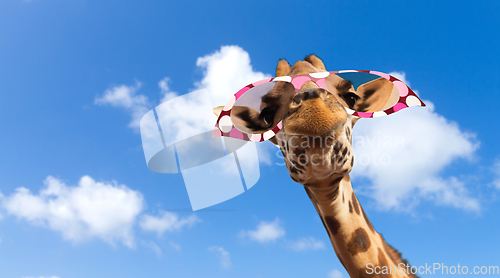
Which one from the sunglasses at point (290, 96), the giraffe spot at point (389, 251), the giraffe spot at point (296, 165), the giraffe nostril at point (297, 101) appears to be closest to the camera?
the giraffe nostril at point (297, 101)

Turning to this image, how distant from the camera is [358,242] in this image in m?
3.39

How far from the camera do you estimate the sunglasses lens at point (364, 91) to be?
10.2 ft

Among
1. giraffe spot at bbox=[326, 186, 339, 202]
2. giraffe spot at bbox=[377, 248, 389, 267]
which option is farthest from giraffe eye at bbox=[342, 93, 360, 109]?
giraffe spot at bbox=[377, 248, 389, 267]

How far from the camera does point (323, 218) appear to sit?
346 cm

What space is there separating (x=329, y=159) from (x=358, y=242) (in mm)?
1411

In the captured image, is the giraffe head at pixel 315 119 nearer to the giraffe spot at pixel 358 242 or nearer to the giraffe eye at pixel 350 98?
the giraffe eye at pixel 350 98

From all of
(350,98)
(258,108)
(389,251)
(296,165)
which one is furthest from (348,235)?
(258,108)

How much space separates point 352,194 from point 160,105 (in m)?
3.75

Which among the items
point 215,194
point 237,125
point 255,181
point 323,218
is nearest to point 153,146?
point 215,194

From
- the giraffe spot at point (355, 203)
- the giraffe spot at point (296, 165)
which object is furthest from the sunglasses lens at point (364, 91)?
the giraffe spot at point (355, 203)

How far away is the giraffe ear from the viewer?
3.33m

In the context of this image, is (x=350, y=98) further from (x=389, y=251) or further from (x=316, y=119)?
(x=389, y=251)

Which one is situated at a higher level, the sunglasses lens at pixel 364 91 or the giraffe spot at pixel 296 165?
the sunglasses lens at pixel 364 91

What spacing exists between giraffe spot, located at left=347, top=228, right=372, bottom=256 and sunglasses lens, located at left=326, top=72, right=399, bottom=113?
1.32 metres
